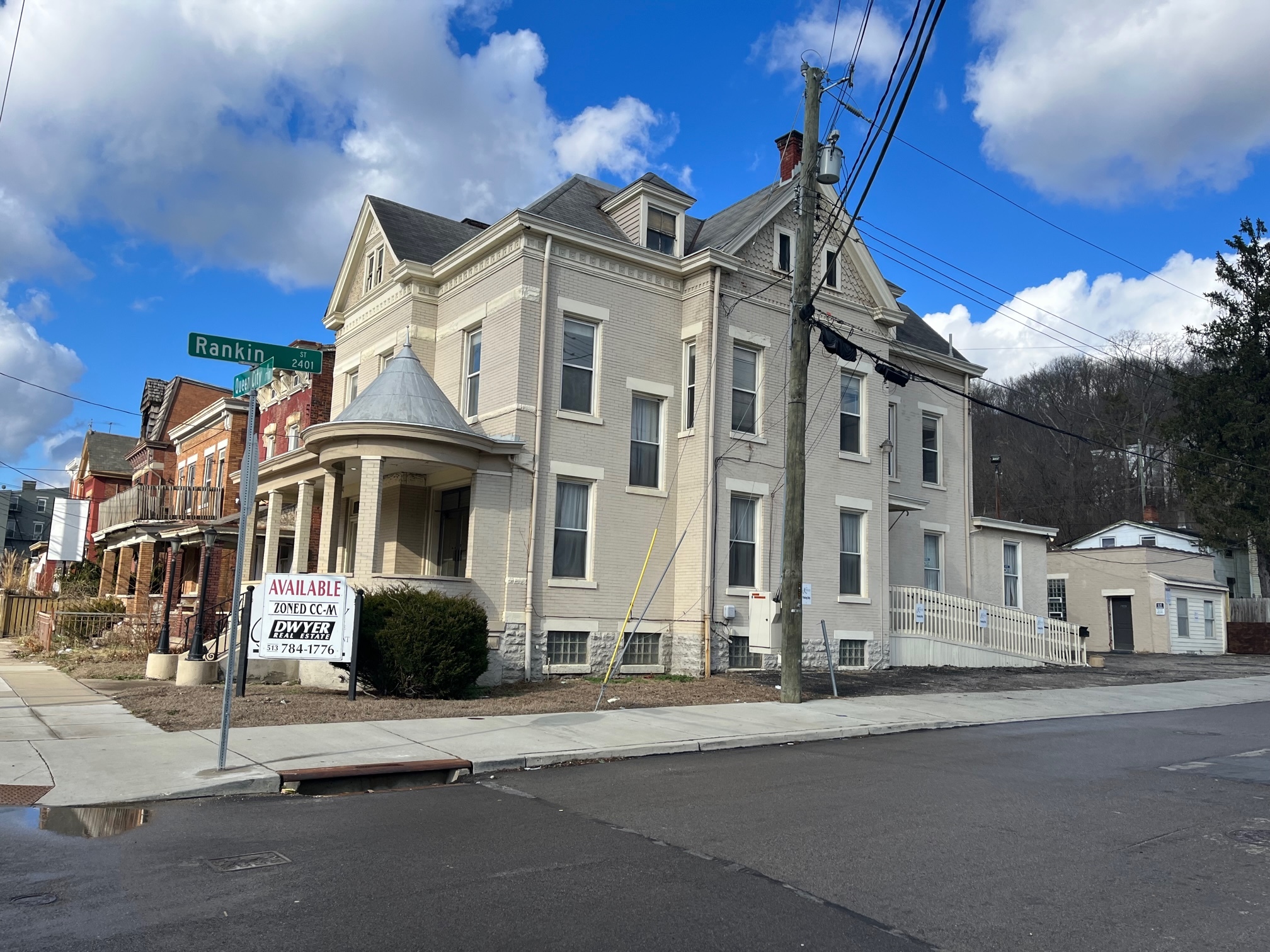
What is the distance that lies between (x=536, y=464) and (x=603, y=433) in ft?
5.93

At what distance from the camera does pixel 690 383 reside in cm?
2075

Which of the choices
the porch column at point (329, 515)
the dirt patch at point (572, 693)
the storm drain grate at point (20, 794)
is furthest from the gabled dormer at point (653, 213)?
the storm drain grate at point (20, 794)

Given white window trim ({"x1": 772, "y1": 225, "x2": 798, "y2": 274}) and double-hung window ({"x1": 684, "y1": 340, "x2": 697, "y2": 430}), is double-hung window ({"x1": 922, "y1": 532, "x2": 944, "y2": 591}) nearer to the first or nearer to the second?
white window trim ({"x1": 772, "y1": 225, "x2": 798, "y2": 274})

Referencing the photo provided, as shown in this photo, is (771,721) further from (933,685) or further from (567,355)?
(567,355)

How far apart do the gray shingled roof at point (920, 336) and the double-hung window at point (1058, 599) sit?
17.6 meters

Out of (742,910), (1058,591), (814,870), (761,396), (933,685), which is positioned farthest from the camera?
(1058,591)

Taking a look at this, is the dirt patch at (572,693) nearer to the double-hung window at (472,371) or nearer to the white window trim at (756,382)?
the white window trim at (756,382)

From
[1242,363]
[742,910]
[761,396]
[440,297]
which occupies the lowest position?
[742,910]

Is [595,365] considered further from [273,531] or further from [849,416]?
[273,531]

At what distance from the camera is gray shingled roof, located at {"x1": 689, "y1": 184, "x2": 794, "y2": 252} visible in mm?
21469

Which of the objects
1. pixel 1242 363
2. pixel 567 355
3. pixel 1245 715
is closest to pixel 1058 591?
pixel 1242 363

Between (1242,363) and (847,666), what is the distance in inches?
1260

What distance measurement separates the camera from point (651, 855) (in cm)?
650

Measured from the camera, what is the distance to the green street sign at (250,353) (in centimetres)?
916
